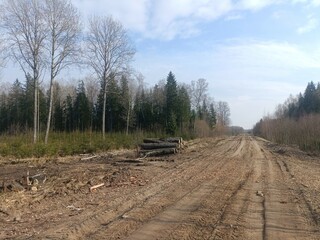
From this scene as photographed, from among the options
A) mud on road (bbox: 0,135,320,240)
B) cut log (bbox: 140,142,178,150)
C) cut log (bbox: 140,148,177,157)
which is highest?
cut log (bbox: 140,142,178,150)

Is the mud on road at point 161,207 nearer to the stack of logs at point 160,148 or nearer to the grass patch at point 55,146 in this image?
the grass patch at point 55,146

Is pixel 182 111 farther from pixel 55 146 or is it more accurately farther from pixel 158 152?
pixel 55 146

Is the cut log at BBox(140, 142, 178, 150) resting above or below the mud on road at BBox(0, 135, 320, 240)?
above

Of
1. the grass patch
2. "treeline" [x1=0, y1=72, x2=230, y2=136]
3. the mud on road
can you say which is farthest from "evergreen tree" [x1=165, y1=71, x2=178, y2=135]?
the mud on road

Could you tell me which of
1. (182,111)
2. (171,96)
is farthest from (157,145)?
(182,111)

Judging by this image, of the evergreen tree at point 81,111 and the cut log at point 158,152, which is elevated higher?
the evergreen tree at point 81,111

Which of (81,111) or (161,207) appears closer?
(161,207)

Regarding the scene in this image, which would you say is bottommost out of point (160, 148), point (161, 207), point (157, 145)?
point (161, 207)

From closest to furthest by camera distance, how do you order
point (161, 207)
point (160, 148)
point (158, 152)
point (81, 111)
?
point (161, 207) < point (158, 152) < point (160, 148) < point (81, 111)

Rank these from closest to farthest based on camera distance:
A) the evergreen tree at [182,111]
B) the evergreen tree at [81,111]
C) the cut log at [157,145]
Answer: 1. the cut log at [157,145]
2. the evergreen tree at [81,111]
3. the evergreen tree at [182,111]

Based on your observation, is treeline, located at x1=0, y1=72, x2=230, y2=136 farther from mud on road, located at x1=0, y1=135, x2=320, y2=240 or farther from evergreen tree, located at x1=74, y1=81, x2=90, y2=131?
mud on road, located at x1=0, y1=135, x2=320, y2=240

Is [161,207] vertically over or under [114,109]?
under

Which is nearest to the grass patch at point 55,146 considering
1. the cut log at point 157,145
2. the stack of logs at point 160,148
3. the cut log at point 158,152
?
the stack of logs at point 160,148

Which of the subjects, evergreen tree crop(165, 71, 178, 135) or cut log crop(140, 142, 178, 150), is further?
evergreen tree crop(165, 71, 178, 135)
